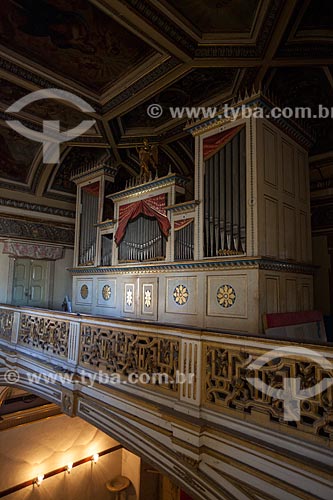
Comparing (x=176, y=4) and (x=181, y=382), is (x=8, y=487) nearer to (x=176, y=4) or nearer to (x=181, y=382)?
(x=181, y=382)

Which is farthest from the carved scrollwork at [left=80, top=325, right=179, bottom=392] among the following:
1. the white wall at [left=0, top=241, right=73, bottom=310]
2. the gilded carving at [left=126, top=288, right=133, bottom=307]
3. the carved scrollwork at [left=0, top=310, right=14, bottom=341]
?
the white wall at [left=0, top=241, right=73, bottom=310]

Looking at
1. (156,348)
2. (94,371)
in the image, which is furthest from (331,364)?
(94,371)

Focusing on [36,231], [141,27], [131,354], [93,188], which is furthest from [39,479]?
[141,27]

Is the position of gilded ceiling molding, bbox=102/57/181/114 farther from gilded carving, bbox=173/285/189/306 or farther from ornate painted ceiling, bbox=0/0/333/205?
gilded carving, bbox=173/285/189/306

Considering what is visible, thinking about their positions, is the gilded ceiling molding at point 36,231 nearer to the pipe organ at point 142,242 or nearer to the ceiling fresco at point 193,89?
the pipe organ at point 142,242

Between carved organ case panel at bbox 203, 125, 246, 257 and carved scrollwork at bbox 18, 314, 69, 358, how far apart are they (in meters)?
2.52

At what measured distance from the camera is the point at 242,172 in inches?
180

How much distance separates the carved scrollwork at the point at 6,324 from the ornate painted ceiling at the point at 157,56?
3972mm

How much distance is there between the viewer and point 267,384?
2523 millimetres

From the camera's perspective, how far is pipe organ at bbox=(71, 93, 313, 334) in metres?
4.31

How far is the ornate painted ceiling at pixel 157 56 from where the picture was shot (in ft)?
13.6

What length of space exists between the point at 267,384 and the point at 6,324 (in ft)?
18.4

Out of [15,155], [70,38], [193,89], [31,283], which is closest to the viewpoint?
[70,38]

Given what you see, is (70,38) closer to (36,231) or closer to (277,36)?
(277,36)
